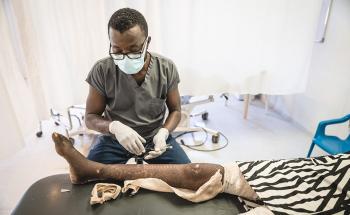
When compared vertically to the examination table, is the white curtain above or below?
above

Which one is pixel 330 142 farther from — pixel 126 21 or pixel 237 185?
pixel 126 21

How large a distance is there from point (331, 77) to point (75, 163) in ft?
7.03

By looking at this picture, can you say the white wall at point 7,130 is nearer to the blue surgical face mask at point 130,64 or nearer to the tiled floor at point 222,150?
the tiled floor at point 222,150

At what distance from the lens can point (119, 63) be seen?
1142mm

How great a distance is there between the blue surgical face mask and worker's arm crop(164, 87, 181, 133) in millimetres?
254

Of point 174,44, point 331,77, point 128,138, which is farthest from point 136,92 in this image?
point 331,77

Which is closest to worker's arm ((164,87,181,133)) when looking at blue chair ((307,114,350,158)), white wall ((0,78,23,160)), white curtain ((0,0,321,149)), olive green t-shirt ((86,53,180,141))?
olive green t-shirt ((86,53,180,141))

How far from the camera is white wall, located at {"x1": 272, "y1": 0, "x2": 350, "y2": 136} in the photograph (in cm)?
188

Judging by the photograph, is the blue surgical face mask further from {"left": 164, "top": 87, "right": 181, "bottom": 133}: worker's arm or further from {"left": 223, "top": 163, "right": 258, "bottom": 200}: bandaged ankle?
{"left": 223, "top": 163, "right": 258, "bottom": 200}: bandaged ankle

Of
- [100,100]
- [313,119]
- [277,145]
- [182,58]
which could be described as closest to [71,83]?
[100,100]

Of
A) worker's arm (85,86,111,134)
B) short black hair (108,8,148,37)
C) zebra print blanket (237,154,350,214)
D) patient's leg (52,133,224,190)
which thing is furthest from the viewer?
worker's arm (85,86,111,134)

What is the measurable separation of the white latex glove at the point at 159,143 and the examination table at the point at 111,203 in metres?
0.24

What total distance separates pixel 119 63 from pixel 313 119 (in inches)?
78.8

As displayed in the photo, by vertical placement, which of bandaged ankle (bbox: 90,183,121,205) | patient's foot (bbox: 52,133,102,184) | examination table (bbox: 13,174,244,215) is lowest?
examination table (bbox: 13,174,244,215)
